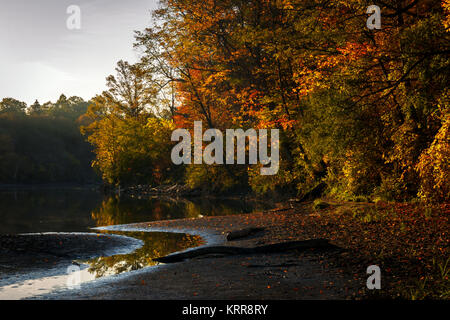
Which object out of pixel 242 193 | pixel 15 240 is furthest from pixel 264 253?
pixel 242 193

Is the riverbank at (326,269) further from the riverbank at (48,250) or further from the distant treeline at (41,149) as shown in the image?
the distant treeline at (41,149)

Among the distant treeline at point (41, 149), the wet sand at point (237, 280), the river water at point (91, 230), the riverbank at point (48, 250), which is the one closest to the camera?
the wet sand at point (237, 280)

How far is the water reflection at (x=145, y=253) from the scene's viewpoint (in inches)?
428

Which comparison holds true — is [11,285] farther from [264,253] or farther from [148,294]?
[264,253]

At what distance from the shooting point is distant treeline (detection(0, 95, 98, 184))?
245 feet

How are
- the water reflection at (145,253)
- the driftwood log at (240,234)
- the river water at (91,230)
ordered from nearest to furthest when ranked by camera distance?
the river water at (91,230) < the water reflection at (145,253) < the driftwood log at (240,234)

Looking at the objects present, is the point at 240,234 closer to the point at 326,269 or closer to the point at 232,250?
the point at 232,250

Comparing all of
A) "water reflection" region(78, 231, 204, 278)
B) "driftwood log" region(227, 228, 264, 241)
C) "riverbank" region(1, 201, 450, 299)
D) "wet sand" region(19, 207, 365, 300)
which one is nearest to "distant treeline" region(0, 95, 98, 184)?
"water reflection" region(78, 231, 204, 278)

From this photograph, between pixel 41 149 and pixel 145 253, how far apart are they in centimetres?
7991

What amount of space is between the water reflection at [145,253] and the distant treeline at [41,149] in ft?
222

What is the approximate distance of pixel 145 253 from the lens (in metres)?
12.9

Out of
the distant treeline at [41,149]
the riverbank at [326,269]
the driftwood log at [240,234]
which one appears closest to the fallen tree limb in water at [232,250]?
the riverbank at [326,269]

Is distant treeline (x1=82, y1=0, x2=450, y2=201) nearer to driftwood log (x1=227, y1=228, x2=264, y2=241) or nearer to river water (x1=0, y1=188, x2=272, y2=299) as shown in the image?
driftwood log (x1=227, y1=228, x2=264, y2=241)

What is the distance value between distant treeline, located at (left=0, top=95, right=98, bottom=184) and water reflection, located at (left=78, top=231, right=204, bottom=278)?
67.8 metres
